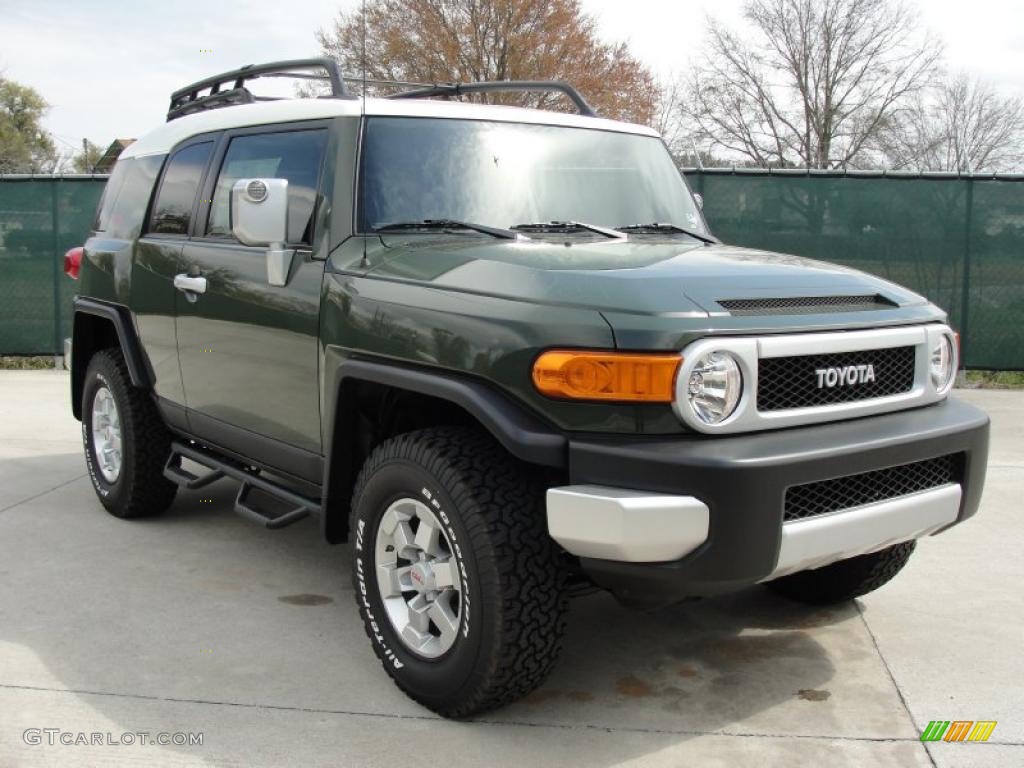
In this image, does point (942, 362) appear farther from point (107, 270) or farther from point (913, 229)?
point (913, 229)

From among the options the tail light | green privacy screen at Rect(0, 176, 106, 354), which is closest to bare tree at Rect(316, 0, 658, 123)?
green privacy screen at Rect(0, 176, 106, 354)

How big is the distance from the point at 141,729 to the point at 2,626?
1142 millimetres

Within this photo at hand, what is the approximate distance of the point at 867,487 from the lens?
314 centimetres

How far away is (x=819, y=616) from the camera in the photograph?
426 cm

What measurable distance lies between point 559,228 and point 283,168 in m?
1.15

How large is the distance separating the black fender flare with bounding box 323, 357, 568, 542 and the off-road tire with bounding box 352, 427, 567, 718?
122 millimetres

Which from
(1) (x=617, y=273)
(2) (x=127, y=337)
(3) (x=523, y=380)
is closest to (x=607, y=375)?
(3) (x=523, y=380)

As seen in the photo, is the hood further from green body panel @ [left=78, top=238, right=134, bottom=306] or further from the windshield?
green body panel @ [left=78, top=238, right=134, bottom=306]

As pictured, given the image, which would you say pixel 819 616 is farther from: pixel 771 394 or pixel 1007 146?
pixel 1007 146

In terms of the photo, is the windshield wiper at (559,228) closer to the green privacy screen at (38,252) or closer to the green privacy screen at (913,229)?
the green privacy screen at (913,229)

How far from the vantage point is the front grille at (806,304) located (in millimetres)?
3066

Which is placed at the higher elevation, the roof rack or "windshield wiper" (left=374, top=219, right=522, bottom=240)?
the roof rack

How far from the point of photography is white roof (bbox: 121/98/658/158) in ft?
13.1

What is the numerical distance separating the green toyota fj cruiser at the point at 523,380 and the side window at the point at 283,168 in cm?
2
